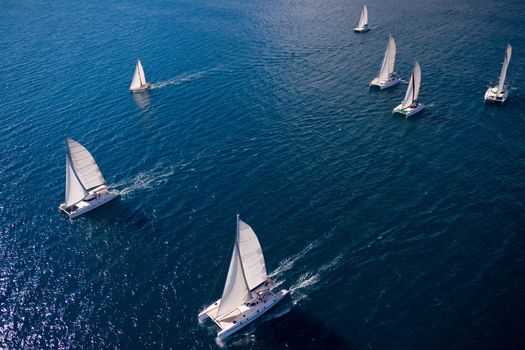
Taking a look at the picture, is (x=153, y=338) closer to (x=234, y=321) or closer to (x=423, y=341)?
(x=234, y=321)

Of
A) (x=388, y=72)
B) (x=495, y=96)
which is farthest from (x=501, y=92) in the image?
(x=388, y=72)

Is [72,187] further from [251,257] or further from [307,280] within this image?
[307,280]

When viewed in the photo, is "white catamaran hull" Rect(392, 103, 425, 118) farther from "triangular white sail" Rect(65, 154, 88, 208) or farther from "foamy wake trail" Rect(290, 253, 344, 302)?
"triangular white sail" Rect(65, 154, 88, 208)

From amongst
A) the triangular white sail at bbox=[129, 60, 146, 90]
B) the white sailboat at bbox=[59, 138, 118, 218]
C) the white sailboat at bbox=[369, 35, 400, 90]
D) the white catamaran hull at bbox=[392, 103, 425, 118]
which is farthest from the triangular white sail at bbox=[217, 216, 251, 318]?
the triangular white sail at bbox=[129, 60, 146, 90]

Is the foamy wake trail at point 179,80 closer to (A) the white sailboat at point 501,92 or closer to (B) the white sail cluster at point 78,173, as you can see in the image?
(B) the white sail cluster at point 78,173

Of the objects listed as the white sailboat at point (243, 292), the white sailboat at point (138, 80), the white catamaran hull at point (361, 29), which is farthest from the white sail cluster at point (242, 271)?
the white catamaran hull at point (361, 29)

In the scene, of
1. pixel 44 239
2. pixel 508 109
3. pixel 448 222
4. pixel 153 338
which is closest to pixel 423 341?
pixel 448 222
